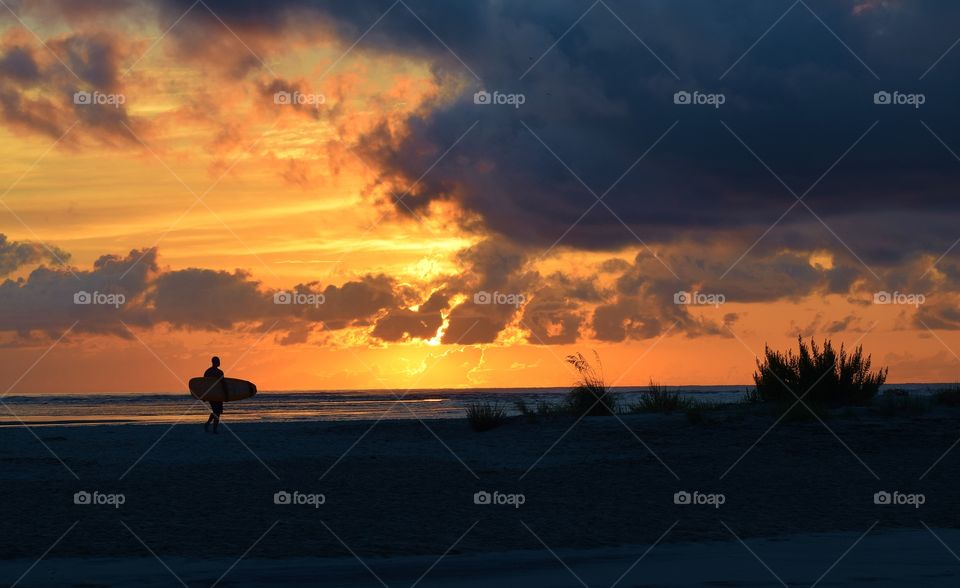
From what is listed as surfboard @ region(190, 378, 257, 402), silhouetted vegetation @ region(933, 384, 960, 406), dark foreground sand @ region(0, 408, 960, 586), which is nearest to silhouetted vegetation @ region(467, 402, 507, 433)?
dark foreground sand @ region(0, 408, 960, 586)

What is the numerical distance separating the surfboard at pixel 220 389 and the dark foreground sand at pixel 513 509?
4.67 metres

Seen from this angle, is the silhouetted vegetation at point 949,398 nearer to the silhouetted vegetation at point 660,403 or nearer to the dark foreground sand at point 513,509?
the dark foreground sand at point 513,509

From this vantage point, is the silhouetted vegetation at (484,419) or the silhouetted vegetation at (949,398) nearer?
the silhouetted vegetation at (949,398)

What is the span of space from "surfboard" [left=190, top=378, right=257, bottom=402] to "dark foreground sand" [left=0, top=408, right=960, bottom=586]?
4.67 meters

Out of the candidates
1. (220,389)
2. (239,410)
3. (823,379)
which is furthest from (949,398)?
(239,410)

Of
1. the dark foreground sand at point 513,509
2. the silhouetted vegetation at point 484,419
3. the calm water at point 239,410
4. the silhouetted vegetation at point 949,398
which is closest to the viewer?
the dark foreground sand at point 513,509

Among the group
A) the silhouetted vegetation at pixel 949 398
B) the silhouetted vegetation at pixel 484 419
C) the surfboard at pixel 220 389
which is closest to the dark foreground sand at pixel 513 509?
the silhouetted vegetation at pixel 484 419

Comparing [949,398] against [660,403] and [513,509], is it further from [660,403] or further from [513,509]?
[513,509]

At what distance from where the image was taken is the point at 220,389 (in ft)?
93.8

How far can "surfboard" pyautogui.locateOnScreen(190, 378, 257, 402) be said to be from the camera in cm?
2850

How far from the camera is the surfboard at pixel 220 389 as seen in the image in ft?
93.5

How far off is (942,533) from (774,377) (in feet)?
49.3

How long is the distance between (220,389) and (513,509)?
55.1 feet

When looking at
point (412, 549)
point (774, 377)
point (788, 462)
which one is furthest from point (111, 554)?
point (774, 377)
